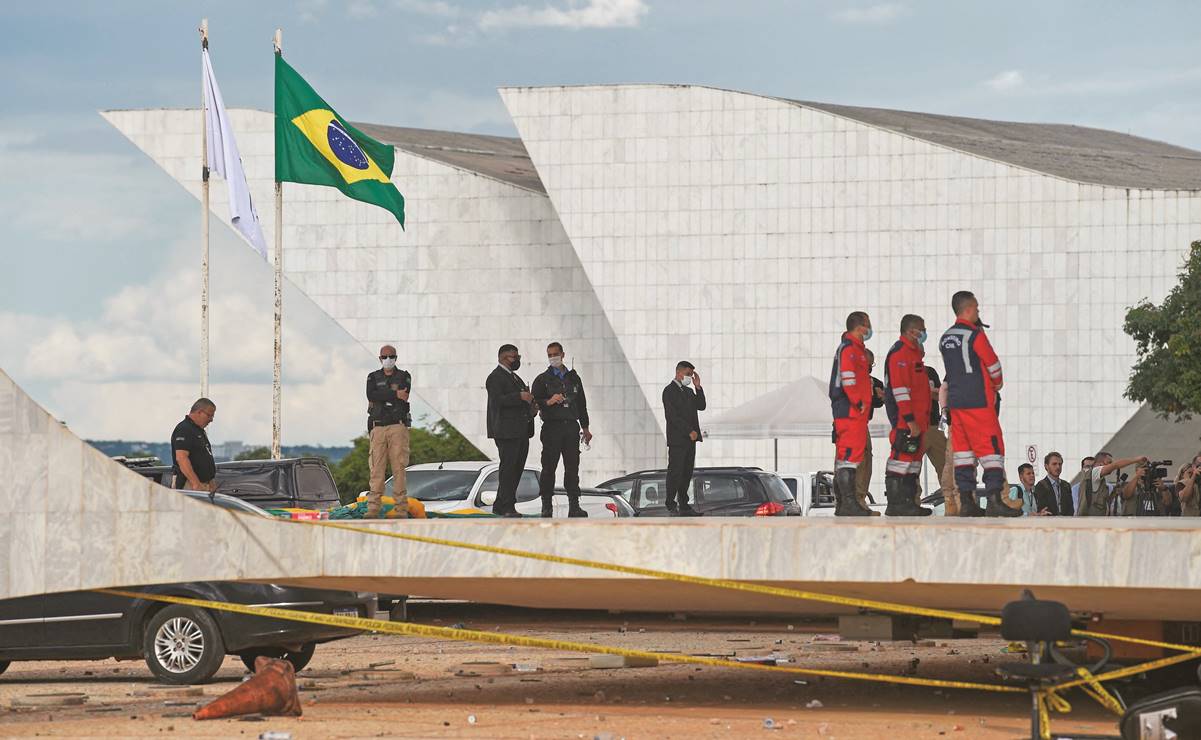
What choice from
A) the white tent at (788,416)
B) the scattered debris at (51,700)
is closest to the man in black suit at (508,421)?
the scattered debris at (51,700)

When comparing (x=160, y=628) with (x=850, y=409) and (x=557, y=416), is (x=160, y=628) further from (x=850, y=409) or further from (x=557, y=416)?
(x=850, y=409)

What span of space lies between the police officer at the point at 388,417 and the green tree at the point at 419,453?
150 ft

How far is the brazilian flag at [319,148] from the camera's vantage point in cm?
2547

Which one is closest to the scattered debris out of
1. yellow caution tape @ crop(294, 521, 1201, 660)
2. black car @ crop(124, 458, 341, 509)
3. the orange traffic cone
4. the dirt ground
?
the dirt ground

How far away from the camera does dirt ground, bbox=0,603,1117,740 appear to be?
10969mm

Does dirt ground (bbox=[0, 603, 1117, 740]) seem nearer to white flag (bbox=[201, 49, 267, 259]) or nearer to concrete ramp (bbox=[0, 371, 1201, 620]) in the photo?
concrete ramp (bbox=[0, 371, 1201, 620])

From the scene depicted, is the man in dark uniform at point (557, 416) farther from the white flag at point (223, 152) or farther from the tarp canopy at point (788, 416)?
the tarp canopy at point (788, 416)

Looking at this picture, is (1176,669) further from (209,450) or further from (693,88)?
(693,88)

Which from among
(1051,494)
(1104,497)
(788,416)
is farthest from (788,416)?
(1051,494)

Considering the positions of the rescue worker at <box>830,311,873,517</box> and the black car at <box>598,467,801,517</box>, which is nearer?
the rescue worker at <box>830,311,873,517</box>

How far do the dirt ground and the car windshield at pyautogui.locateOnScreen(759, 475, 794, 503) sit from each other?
12.1 feet

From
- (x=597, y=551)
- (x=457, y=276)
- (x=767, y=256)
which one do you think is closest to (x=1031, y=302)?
(x=767, y=256)

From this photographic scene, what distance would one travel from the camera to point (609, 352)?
4953cm

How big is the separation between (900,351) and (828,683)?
9.43ft
